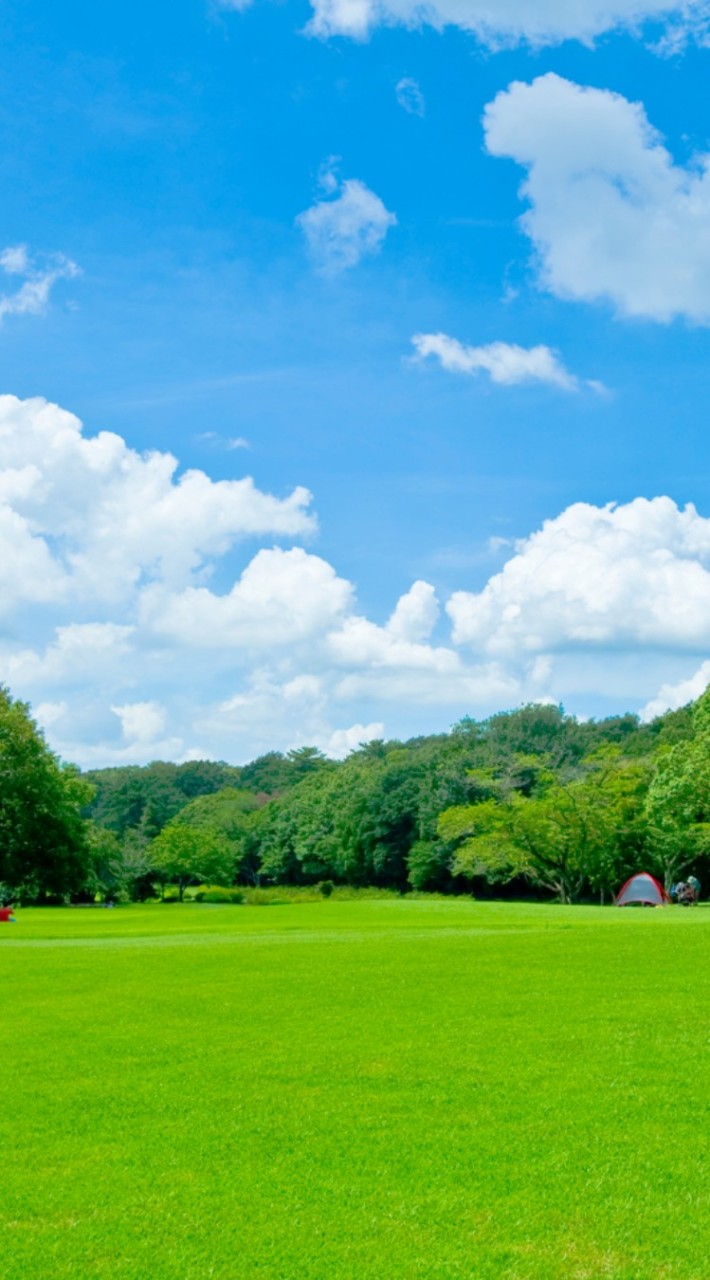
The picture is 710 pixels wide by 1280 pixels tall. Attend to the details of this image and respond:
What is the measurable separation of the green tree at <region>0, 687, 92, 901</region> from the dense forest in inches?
4.0

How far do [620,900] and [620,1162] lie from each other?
56.2 m

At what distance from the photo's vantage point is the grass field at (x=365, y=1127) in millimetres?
7188

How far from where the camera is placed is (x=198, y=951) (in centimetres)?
2450

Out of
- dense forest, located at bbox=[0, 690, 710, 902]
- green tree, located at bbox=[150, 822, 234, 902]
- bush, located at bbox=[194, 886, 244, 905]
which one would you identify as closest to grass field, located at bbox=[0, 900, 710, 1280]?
dense forest, located at bbox=[0, 690, 710, 902]

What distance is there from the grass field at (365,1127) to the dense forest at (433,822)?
4968 centimetres

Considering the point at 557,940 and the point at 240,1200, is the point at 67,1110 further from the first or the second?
the point at 557,940

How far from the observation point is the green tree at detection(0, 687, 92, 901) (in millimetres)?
73513

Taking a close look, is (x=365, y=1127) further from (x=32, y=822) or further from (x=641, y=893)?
(x=32, y=822)

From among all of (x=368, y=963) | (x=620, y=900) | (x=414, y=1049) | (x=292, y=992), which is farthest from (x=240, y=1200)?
(x=620, y=900)

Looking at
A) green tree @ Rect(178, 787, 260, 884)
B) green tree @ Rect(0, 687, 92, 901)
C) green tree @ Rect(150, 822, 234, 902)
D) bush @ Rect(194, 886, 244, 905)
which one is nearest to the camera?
green tree @ Rect(0, 687, 92, 901)

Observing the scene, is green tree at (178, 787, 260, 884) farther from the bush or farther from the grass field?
the grass field

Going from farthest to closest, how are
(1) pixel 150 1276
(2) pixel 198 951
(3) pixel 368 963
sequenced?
(2) pixel 198 951, (3) pixel 368 963, (1) pixel 150 1276

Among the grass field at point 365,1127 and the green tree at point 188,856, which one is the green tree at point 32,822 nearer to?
the green tree at point 188,856

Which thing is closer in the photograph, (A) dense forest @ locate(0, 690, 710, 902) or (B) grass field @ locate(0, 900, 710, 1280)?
(B) grass field @ locate(0, 900, 710, 1280)
